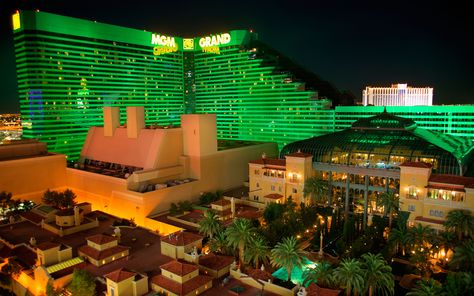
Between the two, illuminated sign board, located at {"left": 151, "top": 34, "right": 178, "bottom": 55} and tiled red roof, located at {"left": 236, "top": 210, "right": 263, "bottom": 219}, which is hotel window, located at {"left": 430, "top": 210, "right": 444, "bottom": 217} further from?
illuminated sign board, located at {"left": 151, "top": 34, "right": 178, "bottom": 55}

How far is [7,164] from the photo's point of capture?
219ft

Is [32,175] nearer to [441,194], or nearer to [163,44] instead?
[441,194]

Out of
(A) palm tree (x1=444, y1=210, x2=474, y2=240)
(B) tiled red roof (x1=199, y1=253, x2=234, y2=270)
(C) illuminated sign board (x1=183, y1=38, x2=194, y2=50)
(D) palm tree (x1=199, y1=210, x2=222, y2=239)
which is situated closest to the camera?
(B) tiled red roof (x1=199, y1=253, x2=234, y2=270)

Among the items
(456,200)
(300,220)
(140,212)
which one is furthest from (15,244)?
(456,200)

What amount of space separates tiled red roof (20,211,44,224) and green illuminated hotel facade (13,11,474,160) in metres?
41.9

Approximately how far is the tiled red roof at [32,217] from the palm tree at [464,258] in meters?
58.2

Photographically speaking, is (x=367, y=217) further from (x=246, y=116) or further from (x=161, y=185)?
(x=246, y=116)

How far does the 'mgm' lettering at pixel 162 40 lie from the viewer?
403 ft

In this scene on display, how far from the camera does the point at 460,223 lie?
137ft

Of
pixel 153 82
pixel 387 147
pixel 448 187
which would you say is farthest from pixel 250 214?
pixel 153 82

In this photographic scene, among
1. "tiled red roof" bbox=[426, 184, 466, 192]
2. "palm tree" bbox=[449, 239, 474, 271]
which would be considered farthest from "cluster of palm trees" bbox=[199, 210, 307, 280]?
"tiled red roof" bbox=[426, 184, 466, 192]

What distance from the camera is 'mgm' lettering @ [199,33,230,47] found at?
11690cm

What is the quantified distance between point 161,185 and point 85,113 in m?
54.1

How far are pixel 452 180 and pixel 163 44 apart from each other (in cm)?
10565
